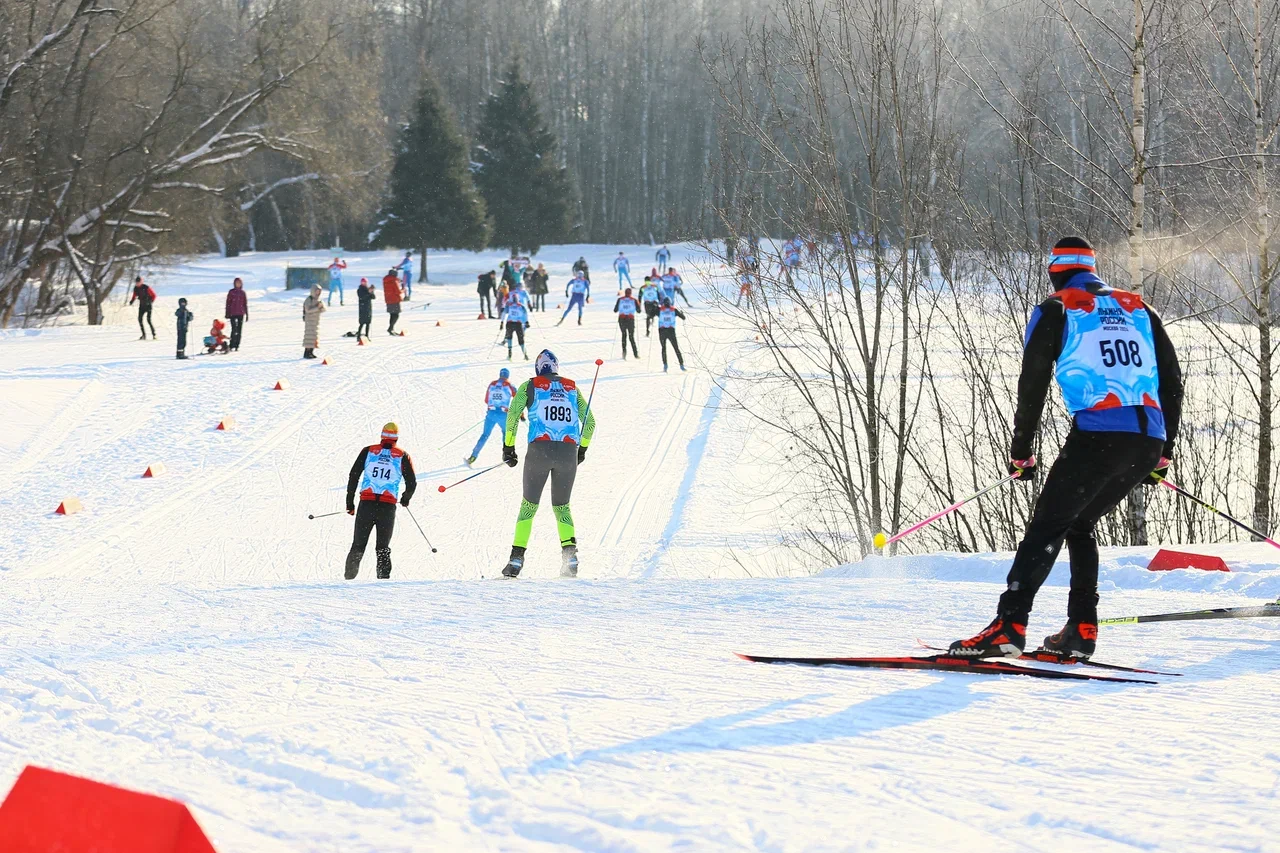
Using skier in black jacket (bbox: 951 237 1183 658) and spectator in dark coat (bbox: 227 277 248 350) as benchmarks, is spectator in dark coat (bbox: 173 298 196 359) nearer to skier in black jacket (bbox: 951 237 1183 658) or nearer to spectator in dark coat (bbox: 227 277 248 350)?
spectator in dark coat (bbox: 227 277 248 350)

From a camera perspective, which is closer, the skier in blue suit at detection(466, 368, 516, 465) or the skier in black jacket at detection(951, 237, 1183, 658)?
the skier in black jacket at detection(951, 237, 1183, 658)

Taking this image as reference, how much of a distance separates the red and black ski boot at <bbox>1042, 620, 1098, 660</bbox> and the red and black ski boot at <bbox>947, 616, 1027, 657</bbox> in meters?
0.18

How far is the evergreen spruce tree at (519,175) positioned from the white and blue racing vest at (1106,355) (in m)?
46.3

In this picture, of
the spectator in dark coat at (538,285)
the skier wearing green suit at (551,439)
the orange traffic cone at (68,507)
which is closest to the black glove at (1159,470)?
the skier wearing green suit at (551,439)

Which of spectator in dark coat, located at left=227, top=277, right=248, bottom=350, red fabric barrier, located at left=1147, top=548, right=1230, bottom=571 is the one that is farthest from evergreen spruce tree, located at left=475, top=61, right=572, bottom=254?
red fabric barrier, located at left=1147, top=548, right=1230, bottom=571

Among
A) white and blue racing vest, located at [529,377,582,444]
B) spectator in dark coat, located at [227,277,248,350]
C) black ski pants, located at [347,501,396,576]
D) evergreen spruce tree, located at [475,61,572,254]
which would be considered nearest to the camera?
white and blue racing vest, located at [529,377,582,444]

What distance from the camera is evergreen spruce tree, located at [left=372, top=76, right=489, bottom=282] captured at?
147 ft

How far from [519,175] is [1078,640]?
155ft

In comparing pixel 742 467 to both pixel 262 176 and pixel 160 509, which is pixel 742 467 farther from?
pixel 262 176

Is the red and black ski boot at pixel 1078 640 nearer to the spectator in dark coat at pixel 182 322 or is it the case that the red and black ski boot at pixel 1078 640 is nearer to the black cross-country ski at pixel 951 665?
the black cross-country ski at pixel 951 665

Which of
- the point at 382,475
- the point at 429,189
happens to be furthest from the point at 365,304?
the point at 429,189

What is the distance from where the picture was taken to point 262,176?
171 ft

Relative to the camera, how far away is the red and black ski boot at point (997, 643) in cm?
421

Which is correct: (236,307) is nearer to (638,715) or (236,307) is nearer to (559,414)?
(559,414)
